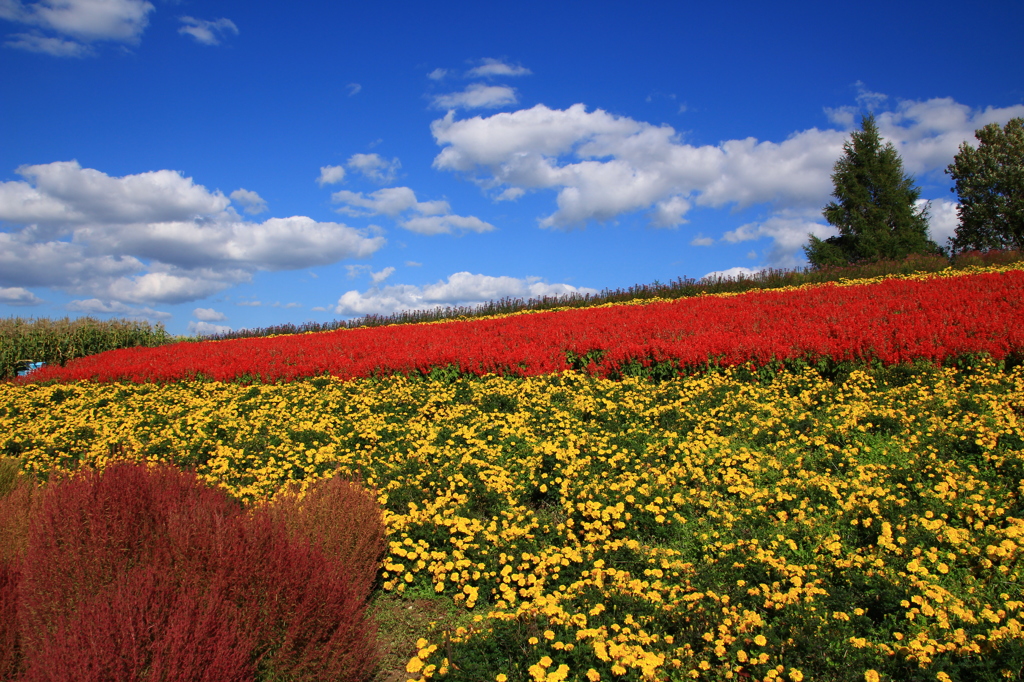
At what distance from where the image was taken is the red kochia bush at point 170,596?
2.54 meters

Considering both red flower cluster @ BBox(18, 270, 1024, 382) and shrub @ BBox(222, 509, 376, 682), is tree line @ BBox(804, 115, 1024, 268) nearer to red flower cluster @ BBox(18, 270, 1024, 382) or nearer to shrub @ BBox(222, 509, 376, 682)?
red flower cluster @ BBox(18, 270, 1024, 382)

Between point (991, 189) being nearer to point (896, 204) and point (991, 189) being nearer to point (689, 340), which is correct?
point (896, 204)

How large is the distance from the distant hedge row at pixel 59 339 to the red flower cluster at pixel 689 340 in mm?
6395

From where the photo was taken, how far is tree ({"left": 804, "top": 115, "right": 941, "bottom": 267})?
118 feet

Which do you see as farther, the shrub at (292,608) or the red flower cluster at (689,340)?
the red flower cluster at (689,340)

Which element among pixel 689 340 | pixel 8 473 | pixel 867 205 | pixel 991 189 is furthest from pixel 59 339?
pixel 991 189

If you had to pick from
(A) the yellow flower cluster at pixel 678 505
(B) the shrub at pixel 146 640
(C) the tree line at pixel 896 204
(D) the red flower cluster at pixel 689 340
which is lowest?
(A) the yellow flower cluster at pixel 678 505

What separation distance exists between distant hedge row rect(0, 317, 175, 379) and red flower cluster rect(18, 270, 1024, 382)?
6.39 m

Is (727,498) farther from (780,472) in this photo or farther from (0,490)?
(0,490)

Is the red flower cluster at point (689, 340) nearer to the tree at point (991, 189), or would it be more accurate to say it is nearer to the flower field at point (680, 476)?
the flower field at point (680, 476)

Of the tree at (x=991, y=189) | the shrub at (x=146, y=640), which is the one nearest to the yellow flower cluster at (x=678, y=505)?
the shrub at (x=146, y=640)

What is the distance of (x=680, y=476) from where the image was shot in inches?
230

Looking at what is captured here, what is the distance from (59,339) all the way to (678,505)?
2741 centimetres

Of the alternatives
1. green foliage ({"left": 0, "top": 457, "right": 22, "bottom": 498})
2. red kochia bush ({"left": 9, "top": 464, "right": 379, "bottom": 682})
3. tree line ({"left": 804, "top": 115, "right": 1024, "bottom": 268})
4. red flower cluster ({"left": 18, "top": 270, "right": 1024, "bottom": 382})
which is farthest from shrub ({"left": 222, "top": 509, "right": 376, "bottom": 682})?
tree line ({"left": 804, "top": 115, "right": 1024, "bottom": 268})
